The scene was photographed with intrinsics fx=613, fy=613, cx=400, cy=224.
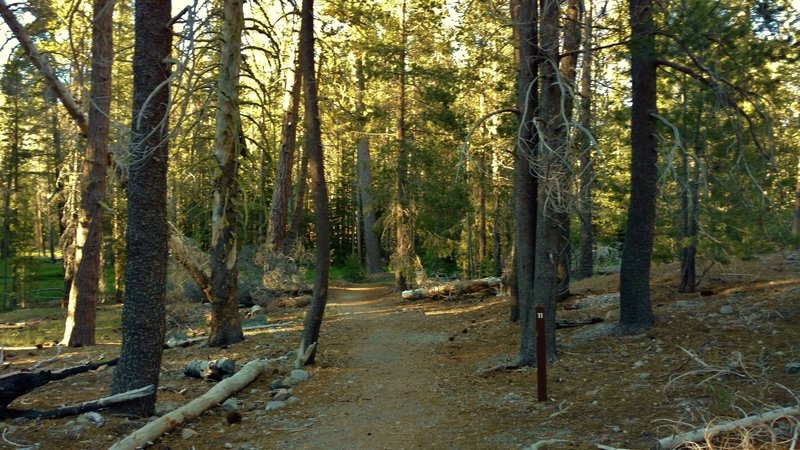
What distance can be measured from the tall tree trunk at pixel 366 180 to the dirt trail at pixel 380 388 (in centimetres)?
588

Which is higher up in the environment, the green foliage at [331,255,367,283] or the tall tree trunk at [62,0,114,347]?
the tall tree trunk at [62,0,114,347]

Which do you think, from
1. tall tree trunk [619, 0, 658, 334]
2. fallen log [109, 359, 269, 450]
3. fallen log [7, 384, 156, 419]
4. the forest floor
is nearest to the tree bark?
the forest floor

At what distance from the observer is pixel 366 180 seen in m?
28.7

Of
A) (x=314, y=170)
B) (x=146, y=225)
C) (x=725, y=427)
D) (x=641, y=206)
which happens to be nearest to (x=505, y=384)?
(x=641, y=206)

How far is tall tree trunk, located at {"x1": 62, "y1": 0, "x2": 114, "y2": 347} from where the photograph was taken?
41.8ft

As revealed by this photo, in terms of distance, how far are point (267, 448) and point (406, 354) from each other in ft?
17.8

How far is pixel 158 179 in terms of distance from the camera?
6.83 metres

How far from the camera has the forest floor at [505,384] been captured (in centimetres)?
577

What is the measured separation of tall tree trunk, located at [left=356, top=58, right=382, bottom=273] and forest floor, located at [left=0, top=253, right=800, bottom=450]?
303 inches

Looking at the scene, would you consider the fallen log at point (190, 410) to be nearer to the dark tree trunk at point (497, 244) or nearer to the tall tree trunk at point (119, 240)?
the dark tree trunk at point (497, 244)

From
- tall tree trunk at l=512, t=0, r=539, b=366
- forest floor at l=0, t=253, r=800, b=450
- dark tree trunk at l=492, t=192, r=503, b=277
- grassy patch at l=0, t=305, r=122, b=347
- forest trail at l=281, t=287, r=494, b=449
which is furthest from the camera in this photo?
dark tree trunk at l=492, t=192, r=503, b=277

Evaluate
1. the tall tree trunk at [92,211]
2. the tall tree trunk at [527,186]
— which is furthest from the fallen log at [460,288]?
the tall tree trunk at [92,211]

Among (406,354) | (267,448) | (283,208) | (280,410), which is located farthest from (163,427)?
(283,208)

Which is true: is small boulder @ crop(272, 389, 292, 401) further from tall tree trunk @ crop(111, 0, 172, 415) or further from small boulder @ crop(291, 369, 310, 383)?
tall tree trunk @ crop(111, 0, 172, 415)
